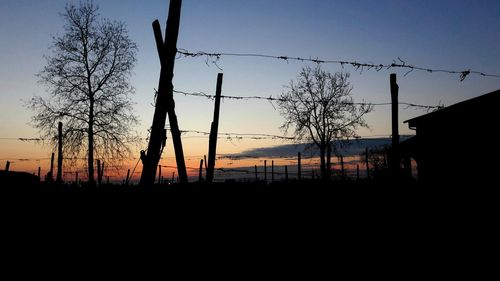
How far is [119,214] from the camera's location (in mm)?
5688

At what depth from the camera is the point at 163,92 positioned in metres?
5.89

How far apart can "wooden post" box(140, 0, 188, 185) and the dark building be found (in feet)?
30.6

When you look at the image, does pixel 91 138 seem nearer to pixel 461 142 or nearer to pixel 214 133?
pixel 214 133

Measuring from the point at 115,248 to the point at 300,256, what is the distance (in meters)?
2.70

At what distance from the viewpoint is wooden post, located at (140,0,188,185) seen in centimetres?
575

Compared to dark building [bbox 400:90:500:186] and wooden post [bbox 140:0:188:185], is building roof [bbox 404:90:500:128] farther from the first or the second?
wooden post [bbox 140:0:188:185]

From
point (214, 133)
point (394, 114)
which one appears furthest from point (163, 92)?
point (394, 114)

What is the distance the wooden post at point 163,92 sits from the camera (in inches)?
226

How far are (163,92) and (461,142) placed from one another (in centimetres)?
1301

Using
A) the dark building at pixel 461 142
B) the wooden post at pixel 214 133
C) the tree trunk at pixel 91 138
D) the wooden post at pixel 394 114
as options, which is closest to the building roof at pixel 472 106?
the dark building at pixel 461 142

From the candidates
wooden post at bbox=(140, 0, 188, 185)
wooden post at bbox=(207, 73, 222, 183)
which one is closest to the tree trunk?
wooden post at bbox=(207, 73, 222, 183)

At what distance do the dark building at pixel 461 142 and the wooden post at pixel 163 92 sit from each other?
9.33 m

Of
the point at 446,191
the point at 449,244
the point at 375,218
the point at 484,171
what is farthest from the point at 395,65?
the point at 484,171

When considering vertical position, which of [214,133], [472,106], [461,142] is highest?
[472,106]
